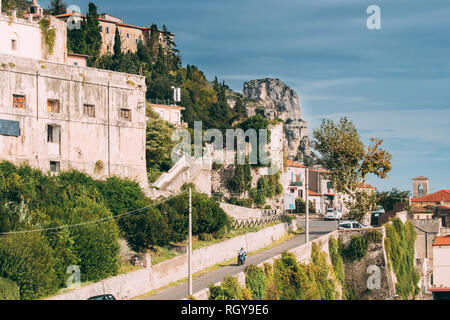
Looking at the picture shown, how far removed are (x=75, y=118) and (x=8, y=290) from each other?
1843 cm

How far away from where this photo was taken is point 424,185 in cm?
11638

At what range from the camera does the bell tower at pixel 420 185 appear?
116188mm

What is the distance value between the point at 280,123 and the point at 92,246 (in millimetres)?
39257

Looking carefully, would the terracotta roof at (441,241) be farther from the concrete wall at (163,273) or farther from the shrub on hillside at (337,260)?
the concrete wall at (163,273)

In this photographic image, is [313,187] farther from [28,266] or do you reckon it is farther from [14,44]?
[28,266]

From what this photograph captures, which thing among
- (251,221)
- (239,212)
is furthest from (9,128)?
(239,212)

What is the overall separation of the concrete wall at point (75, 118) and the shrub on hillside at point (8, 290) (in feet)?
45.0

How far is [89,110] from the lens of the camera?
4884cm

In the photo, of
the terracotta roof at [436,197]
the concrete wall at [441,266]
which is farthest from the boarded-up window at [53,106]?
the terracotta roof at [436,197]

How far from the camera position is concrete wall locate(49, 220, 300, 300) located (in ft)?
115
